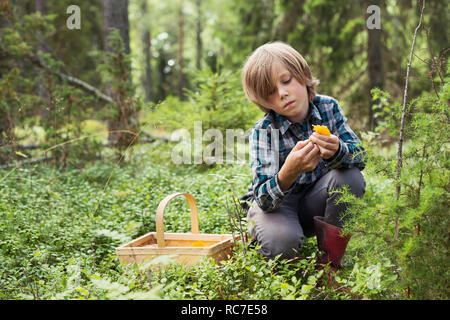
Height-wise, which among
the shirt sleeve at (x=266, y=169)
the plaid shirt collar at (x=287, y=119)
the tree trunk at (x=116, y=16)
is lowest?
the shirt sleeve at (x=266, y=169)

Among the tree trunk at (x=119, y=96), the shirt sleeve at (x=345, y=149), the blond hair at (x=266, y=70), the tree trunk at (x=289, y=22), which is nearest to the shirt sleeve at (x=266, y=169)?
the blond hair at (x=266, y=70)

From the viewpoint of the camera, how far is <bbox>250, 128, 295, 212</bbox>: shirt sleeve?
236 cm

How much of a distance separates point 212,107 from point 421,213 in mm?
3581

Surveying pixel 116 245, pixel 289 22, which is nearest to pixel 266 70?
pixel 116 245

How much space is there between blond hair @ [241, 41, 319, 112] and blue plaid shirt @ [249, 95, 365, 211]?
6.1 inches

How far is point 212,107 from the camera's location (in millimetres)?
5062

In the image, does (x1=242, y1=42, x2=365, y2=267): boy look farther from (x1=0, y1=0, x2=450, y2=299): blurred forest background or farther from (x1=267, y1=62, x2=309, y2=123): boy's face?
(x1=0, y1=0, x2=450, y2=299): blurred forest background

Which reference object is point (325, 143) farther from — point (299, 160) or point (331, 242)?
point (331, 242)

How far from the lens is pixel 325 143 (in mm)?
2230

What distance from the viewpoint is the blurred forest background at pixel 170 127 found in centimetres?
189

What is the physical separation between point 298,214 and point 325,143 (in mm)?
669

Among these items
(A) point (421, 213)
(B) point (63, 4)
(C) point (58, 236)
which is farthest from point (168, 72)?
(A) point (421, 213)

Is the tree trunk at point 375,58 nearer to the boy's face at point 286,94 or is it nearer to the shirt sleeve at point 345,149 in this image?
the shirt sleeve at point 345,149

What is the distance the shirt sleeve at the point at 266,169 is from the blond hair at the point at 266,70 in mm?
211
